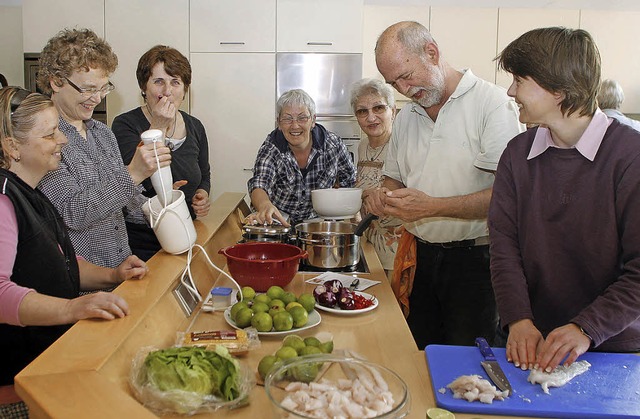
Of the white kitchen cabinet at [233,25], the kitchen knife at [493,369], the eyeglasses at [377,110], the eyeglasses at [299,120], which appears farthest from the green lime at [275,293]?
the white kitchen cabinet at [233,25]

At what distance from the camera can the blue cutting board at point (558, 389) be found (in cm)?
111

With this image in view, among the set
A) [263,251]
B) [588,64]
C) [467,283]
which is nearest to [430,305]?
Answer: [467,283]

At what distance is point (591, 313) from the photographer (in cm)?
131

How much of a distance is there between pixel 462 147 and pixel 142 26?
295 centimetres

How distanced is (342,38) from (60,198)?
2.81m

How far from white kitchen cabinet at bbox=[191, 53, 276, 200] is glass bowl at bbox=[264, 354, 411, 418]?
3250 mm

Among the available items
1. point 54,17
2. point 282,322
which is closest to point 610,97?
point 282,322

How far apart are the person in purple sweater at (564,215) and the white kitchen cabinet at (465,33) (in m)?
2.91

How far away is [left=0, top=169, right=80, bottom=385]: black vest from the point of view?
4.52ft

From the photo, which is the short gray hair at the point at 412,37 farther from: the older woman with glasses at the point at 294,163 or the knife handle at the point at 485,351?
the knife handle at the point at 485,351

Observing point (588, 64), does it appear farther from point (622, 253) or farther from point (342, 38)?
point (342, 38)

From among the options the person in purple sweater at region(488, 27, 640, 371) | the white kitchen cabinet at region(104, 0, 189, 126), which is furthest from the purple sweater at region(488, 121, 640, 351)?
the white kitchen cabinet at region(104, 0, 189, 126)

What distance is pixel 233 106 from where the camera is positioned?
4203mm

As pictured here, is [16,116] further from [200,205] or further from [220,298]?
[200,205]
